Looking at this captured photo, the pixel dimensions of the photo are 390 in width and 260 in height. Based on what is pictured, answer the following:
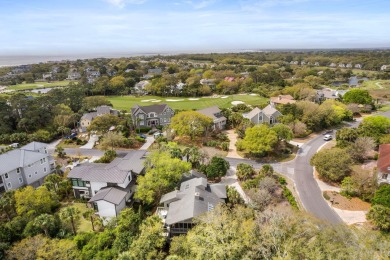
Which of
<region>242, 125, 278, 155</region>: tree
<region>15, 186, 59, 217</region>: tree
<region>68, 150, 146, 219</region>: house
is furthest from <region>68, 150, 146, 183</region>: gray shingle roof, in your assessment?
<region>242, 125, 278, 155</region>: tree

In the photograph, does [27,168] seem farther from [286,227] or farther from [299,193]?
[299,193]

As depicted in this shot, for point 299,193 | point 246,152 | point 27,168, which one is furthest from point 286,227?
point 27,168

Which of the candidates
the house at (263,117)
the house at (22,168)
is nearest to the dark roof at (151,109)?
the house at (263,117)

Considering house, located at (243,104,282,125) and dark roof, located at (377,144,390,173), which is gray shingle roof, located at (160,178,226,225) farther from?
house, located at (243,104,282,125)

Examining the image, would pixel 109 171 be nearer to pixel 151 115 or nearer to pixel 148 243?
pixel 148 243

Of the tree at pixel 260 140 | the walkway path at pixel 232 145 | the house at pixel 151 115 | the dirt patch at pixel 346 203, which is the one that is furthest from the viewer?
the house at pixel 151 115

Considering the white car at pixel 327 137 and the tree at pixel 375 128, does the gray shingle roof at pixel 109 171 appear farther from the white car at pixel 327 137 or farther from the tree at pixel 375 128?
the tree at pixel 375 128
